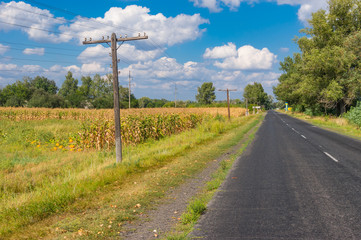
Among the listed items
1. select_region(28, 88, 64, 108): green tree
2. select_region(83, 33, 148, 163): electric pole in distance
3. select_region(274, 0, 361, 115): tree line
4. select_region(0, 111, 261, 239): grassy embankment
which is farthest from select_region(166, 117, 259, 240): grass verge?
select_region(28, 88, 64, 108): green tree

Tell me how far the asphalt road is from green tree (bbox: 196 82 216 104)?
124 meters

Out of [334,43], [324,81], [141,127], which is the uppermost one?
[334,43]

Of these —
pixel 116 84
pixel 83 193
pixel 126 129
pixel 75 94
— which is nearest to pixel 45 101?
pixel 75 94

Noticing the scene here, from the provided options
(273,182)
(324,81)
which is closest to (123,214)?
(273,182)

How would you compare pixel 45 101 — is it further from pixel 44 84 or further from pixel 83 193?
pixel 83 193

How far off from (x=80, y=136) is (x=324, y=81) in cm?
3455

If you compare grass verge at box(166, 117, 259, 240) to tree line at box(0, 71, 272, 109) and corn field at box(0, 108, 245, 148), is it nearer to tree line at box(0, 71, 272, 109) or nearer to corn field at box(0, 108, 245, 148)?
corn field at box(0, 108, 245, 148)

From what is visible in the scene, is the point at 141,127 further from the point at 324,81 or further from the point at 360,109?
the point at 324,81

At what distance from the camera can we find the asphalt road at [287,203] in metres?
4.22

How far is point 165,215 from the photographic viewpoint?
520cm

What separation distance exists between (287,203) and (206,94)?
129069 millimetres

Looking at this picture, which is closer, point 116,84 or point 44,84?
point 116,84

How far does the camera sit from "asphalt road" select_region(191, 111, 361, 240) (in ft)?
13.9

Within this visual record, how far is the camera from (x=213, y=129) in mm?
22828
